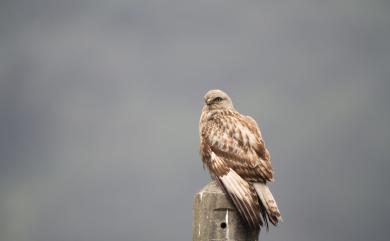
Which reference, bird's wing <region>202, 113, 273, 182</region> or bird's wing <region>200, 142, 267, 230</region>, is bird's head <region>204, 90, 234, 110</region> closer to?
bird's wing <region>202, 113, 273, 182</region>

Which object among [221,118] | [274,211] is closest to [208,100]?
[221,118]

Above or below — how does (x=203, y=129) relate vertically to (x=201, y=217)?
above

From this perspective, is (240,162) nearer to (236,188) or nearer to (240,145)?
(240,145)

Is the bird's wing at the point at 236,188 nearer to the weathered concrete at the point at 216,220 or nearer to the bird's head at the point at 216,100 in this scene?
the weathered concrete at the point at 216,220

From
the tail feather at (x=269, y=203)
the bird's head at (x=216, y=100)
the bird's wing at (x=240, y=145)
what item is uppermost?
the bird's head at (x=216, y=100)

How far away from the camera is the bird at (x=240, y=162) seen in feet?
20.0

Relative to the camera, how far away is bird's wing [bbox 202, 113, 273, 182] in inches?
281

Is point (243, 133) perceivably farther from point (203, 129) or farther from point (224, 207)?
point (224, 207)

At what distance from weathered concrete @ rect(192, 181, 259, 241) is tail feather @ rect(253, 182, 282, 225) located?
2.39 feet

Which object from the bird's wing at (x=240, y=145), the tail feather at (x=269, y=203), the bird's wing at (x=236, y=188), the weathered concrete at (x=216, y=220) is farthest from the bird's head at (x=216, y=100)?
the weathered concrete at (x=216, y=220)

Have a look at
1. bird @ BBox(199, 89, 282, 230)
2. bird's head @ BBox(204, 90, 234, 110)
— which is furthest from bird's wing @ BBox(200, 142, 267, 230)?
bird's head @ BBox(204, 90, 234, 110)

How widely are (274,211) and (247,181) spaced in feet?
2.43

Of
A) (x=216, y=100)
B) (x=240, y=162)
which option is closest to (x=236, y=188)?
(x=240, y=162)

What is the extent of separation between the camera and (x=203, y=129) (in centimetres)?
870
